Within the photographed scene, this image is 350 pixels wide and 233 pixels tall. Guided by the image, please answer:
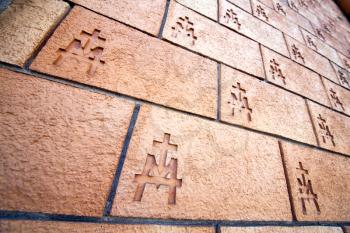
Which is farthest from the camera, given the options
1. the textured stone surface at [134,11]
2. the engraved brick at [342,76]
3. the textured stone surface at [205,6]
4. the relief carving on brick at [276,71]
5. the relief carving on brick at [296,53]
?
the engraved brick at [342,76]

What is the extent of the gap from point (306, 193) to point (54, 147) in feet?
4.17

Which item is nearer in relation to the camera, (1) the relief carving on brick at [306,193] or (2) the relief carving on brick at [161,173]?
(2) the relief carving on brick at [161,173]

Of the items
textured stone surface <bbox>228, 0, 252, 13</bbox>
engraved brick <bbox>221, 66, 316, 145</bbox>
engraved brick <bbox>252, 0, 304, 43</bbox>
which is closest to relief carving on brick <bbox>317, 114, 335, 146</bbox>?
engraved brick <bbox>221, 66, 316, 145</bbox>

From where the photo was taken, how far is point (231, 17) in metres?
1.45

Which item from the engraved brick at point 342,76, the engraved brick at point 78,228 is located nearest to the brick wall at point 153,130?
the engraved brick at point 78,228

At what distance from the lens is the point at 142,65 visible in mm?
909

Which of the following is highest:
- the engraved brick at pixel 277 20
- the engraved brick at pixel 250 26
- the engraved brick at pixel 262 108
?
the engraved brick at pixel 277 20

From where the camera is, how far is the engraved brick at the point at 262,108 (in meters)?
1.06

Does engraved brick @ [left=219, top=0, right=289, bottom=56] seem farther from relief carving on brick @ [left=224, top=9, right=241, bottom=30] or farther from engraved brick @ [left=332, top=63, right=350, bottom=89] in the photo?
engraved brick @ [left=332, top=63, right=350, bottom=89]

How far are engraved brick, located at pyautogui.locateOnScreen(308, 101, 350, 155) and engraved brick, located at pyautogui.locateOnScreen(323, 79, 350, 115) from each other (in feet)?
0.39

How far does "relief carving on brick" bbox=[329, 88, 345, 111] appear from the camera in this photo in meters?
1.63

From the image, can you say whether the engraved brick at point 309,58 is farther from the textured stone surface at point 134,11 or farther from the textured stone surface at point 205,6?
the textured stone surface at point 134,11

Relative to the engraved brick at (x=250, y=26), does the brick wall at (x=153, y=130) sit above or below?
below

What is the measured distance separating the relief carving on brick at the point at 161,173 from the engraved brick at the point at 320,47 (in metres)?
2.04
